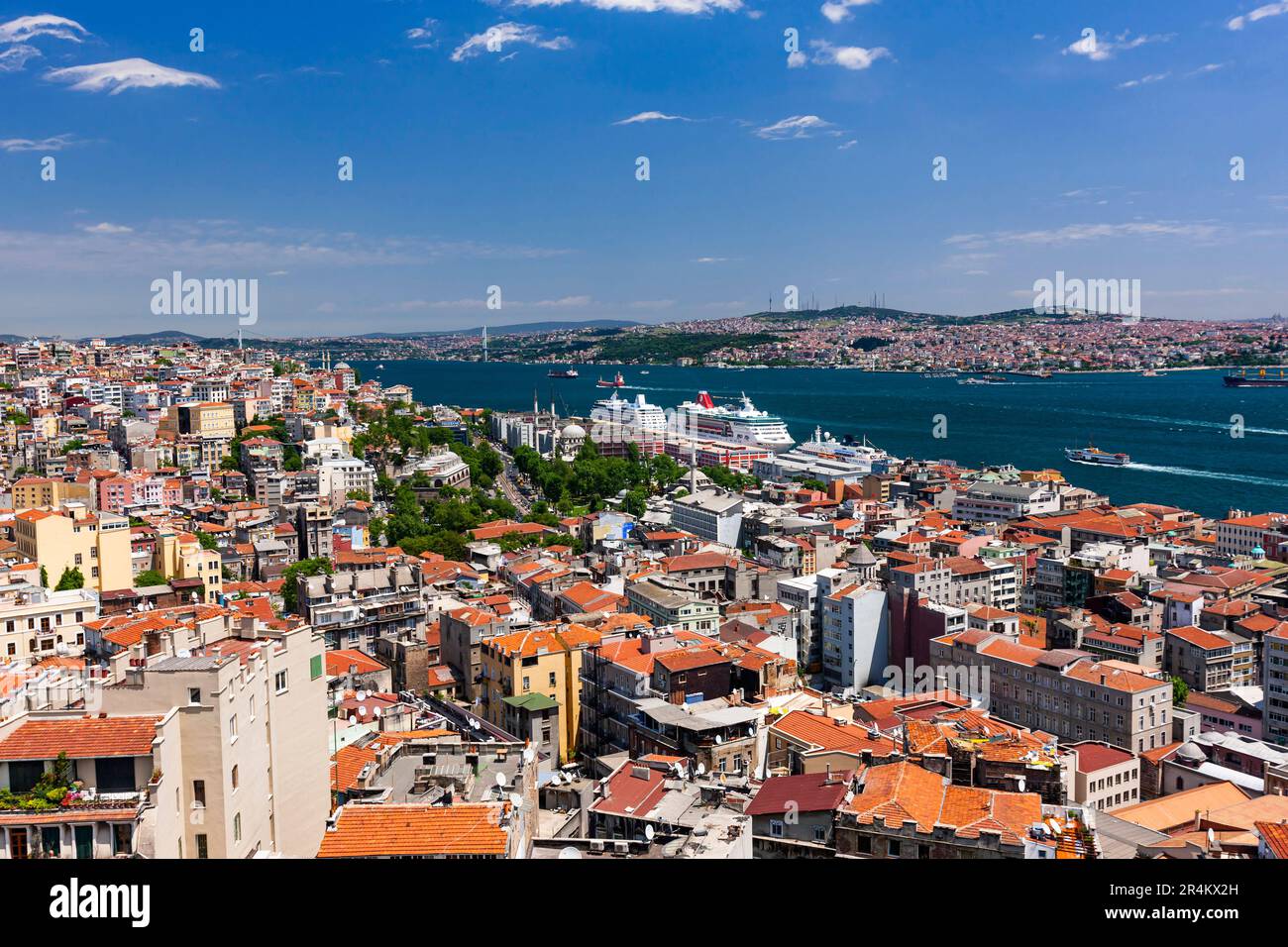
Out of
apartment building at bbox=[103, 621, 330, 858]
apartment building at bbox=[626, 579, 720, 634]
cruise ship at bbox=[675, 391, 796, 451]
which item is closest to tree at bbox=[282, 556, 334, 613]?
apartment building at bbox=[626, 579, 720, 634]

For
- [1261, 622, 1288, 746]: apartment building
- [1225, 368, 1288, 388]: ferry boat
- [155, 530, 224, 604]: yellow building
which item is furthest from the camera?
[1225, 368, 1288, 388]: ferry boat

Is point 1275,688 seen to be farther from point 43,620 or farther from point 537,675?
point 43,620

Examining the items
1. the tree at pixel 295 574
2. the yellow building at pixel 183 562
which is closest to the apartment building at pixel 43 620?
the tree at pixel 295 574

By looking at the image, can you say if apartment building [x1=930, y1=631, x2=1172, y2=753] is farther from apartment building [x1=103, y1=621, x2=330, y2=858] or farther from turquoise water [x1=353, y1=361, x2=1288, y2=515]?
turquoise water [x1=353, y1=361, x2=1288, y2=515]

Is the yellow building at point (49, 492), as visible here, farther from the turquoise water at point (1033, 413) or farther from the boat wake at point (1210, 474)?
the boat wake at point (1210, 474)

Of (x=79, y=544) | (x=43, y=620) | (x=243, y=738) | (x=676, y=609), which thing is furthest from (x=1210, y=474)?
(x=243, y=738)
